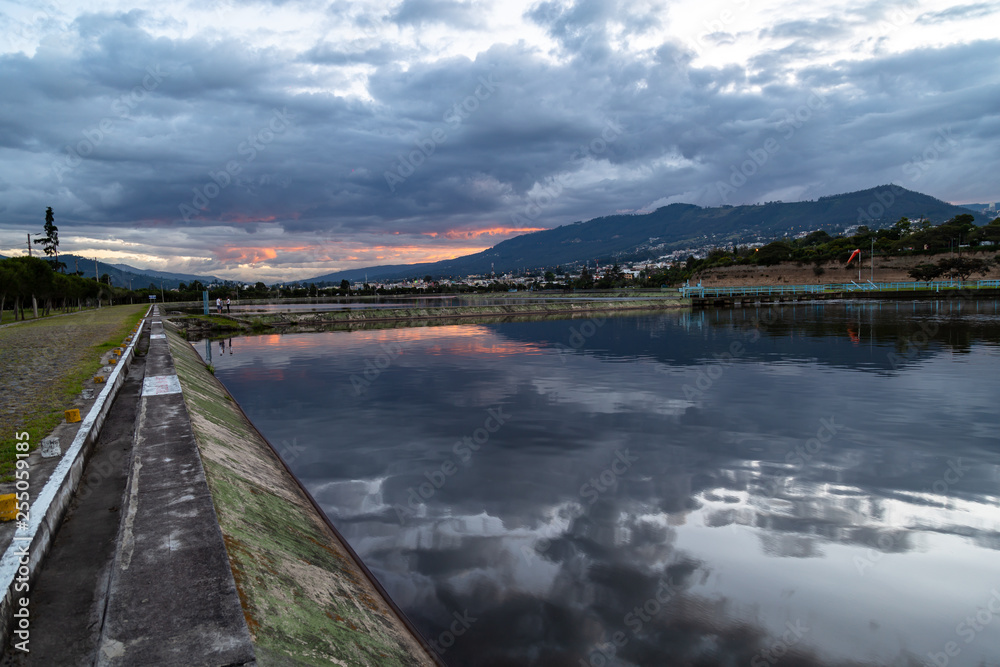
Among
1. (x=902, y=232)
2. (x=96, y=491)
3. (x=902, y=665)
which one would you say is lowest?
(x=902, y=665)

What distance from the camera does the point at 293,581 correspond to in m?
5.37

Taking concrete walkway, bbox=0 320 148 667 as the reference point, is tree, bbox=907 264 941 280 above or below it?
above

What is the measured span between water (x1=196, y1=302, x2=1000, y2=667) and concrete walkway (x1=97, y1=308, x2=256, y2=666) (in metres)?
2.84

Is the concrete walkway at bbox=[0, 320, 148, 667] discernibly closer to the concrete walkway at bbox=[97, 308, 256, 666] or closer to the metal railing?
the concrete walkway at bbox=[97, 308, 256, 666]

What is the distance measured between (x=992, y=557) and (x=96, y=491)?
39.9ft

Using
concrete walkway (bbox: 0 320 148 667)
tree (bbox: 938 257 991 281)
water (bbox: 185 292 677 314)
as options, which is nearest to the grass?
concrete walkway (bbox: 0 320 148 667)

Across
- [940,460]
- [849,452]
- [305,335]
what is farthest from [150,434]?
[305,335]

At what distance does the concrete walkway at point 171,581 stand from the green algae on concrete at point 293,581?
0.19 m

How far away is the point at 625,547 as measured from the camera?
8031 mm

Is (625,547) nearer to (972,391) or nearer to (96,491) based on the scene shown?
(96,491)

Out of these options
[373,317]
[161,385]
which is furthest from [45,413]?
[373,317]

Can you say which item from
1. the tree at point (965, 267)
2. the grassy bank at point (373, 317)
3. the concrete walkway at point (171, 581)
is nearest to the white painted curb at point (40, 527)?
the concrete walkway at point (171, 581)

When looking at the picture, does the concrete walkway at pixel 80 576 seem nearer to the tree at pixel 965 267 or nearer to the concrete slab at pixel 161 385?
the concrete slab at pixel 161 385

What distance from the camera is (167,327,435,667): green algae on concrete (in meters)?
4.19
